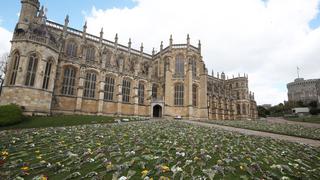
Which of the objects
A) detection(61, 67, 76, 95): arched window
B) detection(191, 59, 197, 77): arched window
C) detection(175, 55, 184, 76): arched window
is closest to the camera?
detection(61, 67, 76, 95): arched window

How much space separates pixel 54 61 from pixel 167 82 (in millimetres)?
23959

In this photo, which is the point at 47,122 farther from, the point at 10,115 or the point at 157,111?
the point at 157,111

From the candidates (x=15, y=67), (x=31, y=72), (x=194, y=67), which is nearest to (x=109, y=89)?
(x=31, y=72)

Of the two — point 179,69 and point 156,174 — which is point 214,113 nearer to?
point 179,69

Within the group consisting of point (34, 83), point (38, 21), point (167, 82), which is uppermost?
point (38, 21)

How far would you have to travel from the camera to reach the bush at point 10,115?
18562mm

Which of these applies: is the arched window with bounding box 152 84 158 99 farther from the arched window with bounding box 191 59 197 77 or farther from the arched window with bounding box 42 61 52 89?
the arched window with bounding box 42 61 52 89

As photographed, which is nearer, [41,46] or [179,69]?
[41,46]

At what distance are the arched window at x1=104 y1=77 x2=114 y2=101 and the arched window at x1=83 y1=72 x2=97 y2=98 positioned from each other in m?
2.38

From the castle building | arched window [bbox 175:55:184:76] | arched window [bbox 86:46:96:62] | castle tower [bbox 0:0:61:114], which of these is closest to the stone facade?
the castle building

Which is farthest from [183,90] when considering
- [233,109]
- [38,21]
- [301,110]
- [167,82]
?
[301,110]

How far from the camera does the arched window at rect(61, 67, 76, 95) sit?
32.2 metres

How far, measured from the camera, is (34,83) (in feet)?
84.8

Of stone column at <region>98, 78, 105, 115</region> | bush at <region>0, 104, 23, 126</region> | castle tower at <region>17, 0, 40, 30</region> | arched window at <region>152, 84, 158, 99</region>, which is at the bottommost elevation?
bush at <region>0, 104, 23, 126</region>
